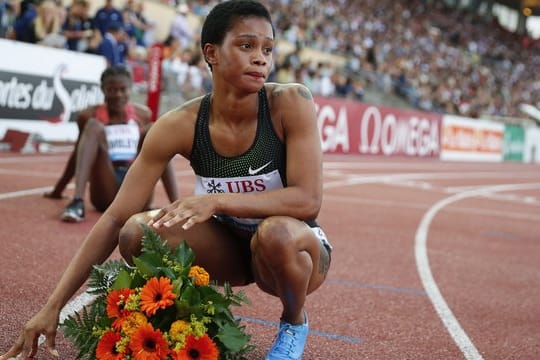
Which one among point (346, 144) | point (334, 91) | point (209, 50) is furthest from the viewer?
point (334, 91)

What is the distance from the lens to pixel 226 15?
9.77ft

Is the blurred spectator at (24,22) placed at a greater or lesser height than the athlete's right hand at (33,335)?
greater

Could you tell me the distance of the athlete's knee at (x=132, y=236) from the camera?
2913 millimetres

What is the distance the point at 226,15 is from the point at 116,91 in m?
3.63

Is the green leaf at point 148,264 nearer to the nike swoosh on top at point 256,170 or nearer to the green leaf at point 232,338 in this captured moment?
the green leaf at point 232,338

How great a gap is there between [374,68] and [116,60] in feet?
53.7

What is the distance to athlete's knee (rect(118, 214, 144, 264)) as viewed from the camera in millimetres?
2913

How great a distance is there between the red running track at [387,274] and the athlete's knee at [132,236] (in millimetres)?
527

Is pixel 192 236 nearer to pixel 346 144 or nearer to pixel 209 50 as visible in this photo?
pixel 209 50

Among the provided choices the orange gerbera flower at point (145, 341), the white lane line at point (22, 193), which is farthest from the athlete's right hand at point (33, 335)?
the white lane line at point (22, 193)

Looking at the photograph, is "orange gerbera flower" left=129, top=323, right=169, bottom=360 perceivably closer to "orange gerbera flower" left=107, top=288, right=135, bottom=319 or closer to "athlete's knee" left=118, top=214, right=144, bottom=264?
"orange gerbera flower" left=107, top=288, right=135, bottom=319

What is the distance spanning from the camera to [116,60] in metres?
12.6

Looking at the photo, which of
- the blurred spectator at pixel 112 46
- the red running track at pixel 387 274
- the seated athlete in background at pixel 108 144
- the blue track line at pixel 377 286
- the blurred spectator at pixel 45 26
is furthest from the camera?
the blurred spectator at pixel 112 46

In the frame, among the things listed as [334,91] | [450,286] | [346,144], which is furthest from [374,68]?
[450,286]
